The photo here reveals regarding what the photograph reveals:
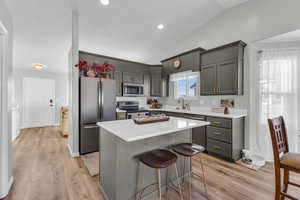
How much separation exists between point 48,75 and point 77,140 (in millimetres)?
4697

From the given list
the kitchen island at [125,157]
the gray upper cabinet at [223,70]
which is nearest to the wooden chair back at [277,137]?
the kitchen island at [125,157]

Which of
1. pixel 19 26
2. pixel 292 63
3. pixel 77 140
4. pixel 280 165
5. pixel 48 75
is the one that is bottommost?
pixel 77 140

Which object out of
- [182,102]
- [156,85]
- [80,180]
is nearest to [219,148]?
[182,102]

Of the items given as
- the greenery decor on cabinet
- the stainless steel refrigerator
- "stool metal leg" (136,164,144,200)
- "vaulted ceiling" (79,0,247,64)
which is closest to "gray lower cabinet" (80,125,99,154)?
the stainless steel refrigerator

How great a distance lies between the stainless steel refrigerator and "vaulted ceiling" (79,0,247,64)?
1.38 m

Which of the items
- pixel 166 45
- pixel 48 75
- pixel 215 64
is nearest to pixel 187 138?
pixel 215 64

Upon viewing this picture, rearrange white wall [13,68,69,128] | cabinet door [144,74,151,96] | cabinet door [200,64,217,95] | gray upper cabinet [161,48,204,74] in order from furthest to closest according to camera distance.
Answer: white wall [13,68,69,128] < cabinet door [144,74,151,96] < gray upper cabinet [161,48,204,74] < cabinet door [200,64,217,95]

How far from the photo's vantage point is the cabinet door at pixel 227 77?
9.23 feet

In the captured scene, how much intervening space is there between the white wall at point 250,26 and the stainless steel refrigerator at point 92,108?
2.64 meters

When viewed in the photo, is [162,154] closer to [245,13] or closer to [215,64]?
[215,64]

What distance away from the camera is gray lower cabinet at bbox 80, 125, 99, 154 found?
3033 millimetres

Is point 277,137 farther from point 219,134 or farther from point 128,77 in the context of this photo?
point 128,77

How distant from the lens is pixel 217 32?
3418 millimetres

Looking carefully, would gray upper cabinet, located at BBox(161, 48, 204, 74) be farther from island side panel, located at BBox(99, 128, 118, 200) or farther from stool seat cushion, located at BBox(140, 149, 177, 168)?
island side panel, located at BBox(99, 128, 118, 200)
